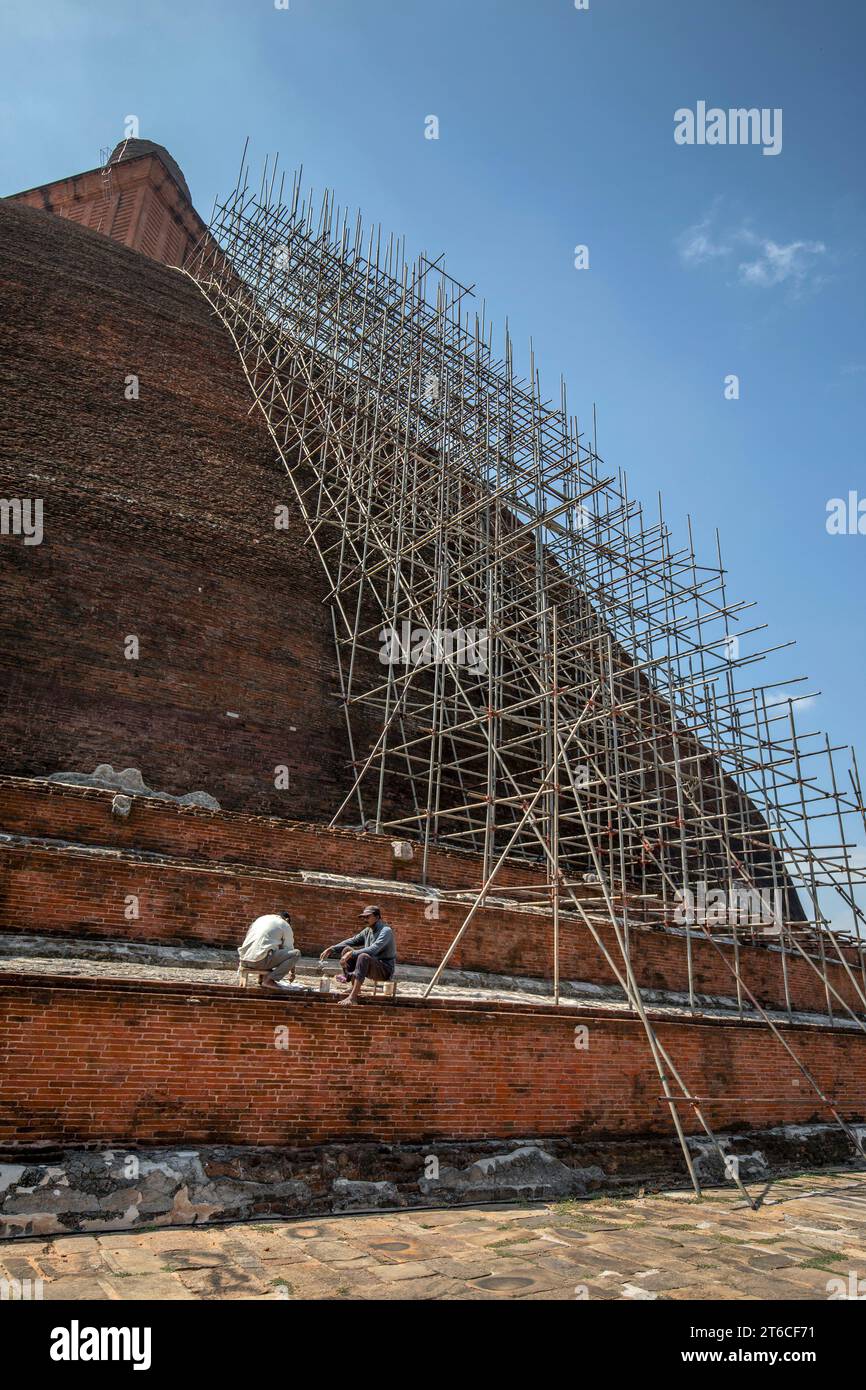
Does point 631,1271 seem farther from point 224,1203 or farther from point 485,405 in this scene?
point 485,405

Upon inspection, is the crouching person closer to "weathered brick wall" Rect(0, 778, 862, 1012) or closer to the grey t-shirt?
the grey t-shirt

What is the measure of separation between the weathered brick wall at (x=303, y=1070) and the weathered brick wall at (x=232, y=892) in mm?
2179

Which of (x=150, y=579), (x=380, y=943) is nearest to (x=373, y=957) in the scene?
(x=380, y=943)

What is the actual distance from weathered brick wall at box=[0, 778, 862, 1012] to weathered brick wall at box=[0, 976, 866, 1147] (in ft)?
7.15

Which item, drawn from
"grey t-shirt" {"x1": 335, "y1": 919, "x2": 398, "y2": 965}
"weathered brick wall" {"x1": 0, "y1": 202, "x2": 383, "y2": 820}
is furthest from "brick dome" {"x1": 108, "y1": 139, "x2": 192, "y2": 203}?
"grey t-shirt" {"x1": 335, "y1": 919, "x2": 398, "y2": 965}

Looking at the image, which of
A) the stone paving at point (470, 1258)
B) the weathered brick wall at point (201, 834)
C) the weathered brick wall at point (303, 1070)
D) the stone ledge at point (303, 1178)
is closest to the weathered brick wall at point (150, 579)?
the weathered brick wall at point (201, 834)

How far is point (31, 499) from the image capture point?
1172 centimetres

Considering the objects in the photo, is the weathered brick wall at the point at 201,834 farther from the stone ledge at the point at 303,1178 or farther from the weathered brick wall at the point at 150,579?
the stone ledge at the point at 303,1178

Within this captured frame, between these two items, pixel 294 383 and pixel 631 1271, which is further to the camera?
pixel 294 383

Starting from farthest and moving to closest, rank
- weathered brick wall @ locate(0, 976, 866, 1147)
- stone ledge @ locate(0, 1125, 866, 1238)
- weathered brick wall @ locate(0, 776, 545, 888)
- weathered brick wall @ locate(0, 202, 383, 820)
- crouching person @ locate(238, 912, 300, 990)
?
weathered brick wall @ locate(0, 202, 383, 820) < weathered brick wall @ locate(0, 776, 545, 888) < crouching person @ locate(238, 912, 300, 990) < weathered brick wall @ locate(0, 976, 866, 1147) < stone ledge @ locate(0, 1125, 866, 1238)

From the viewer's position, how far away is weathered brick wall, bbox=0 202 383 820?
10.1 m

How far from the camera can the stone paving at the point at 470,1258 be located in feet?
10.5
